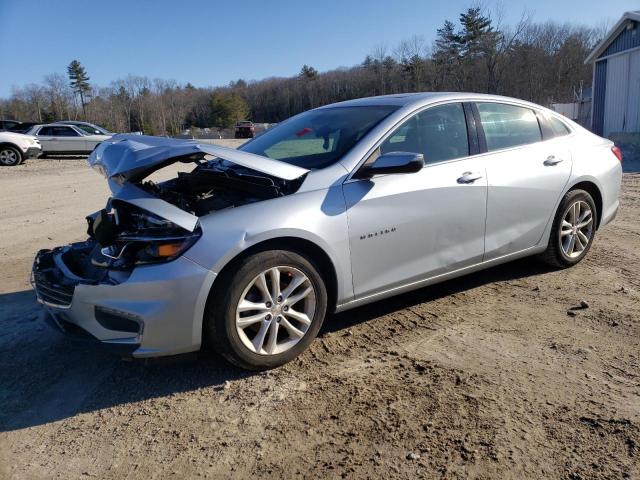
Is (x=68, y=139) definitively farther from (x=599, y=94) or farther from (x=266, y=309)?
(x=599, y=94)

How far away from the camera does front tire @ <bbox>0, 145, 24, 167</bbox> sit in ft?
62.1

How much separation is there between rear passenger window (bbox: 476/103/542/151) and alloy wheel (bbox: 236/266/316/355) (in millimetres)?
2021

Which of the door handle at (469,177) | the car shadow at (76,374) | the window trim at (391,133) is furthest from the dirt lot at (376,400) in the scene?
the window trim at (391,133)

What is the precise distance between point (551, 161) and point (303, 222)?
8.29 feet

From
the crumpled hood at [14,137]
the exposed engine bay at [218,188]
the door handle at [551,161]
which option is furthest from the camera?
the crumpled hood at [14,137]

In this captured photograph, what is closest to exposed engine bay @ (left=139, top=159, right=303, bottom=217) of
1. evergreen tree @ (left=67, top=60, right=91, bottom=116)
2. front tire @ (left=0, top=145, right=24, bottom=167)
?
front tire @ (left=0, top=145, right=24, bottom=167)

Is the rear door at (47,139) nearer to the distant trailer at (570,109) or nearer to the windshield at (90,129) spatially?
the windshield at (90,129)

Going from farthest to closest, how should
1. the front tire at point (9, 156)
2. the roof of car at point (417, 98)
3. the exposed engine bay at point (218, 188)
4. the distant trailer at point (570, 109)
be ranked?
1. the distant trailer at point (570, 109)
2. the front tire at point (9, 156)
3. the roof of car at point (417, 98)
4. the exposed engine bay at point (218, 188)

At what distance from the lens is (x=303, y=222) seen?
3166 millimetres

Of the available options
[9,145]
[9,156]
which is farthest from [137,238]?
[9,156]

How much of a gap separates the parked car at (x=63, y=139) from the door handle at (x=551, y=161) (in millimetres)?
21312

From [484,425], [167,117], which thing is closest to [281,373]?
[484,425]

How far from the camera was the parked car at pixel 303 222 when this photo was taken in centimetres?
292

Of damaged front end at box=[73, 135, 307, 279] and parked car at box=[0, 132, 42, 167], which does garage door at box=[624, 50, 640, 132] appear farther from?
parked car at box=[0, 132, 42, 167]
